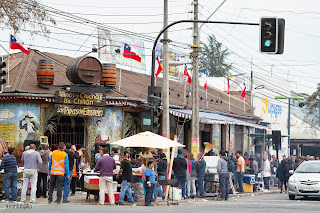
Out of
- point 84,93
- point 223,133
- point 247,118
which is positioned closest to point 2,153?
point 84,93

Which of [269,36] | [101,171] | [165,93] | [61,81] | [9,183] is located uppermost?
[269,36]

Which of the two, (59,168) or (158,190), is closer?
(59,168)

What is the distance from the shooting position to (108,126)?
27.4 m

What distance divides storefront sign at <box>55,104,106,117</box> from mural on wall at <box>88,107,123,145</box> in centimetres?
55

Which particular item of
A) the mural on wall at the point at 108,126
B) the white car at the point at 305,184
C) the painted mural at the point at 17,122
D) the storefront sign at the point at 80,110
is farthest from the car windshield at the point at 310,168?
the painted mural at the point at 17,122

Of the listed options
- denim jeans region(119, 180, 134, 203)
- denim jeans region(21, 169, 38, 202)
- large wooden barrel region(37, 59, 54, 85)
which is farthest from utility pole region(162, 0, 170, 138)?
denim jeans region(21, 169, 38, 202)

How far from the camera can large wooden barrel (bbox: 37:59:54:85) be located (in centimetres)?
2555

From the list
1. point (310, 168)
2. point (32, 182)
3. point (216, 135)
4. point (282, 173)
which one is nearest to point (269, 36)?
point (310, 168)

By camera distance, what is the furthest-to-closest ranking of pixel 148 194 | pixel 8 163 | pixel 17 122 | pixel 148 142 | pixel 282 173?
pixel 282 173 < pixel 17 122 < pixel 148 142 < pixel 148 194 < pixel 8 163

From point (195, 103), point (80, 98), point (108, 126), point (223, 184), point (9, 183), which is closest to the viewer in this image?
point (9, 183)

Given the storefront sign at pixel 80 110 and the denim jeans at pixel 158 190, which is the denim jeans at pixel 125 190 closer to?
the denim jeans at pixel 158 190

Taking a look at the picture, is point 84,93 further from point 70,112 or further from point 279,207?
point 279,207

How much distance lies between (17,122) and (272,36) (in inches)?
502

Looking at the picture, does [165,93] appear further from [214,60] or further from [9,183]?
→ [214,60]
